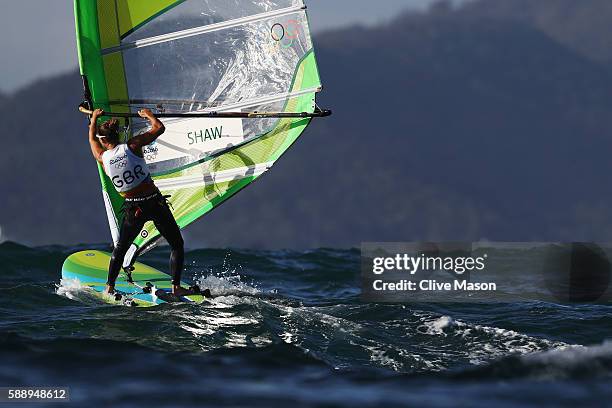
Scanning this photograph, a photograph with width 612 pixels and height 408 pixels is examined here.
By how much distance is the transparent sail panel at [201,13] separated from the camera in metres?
11.2

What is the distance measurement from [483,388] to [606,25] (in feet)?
264

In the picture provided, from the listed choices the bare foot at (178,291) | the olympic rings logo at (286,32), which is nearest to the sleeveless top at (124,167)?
the bare foot at (178,291)

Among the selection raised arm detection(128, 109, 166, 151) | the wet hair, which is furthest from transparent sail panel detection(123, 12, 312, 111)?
raised arm detection(128, 109, 166, 151)

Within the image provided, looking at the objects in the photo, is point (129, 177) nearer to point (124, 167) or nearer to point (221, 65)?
point (124, 167)

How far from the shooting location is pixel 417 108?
245ft

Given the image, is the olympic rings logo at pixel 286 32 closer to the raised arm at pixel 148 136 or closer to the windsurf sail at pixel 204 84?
the windsurf sail at pixel 204 84

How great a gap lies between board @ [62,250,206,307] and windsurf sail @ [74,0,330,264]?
15.8 inches

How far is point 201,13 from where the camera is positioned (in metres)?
11.3

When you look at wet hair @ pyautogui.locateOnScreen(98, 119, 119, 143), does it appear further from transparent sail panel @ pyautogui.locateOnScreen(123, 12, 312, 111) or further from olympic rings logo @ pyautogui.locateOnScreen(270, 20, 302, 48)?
olympic rings logo @ pyautogui.locateOnScreen(270, 20, 302, 48)

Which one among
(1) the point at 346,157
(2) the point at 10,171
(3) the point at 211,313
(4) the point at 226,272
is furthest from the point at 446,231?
(3) the point at 211,313

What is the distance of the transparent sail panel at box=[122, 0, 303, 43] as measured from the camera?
11250mm

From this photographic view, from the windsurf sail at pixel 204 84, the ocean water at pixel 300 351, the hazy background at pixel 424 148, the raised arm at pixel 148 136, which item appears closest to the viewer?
the ocean water at pixel 300 351

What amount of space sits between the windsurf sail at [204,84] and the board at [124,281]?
0.40 m

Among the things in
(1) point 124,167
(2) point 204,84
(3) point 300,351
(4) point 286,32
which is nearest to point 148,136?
(1) point 124,167
